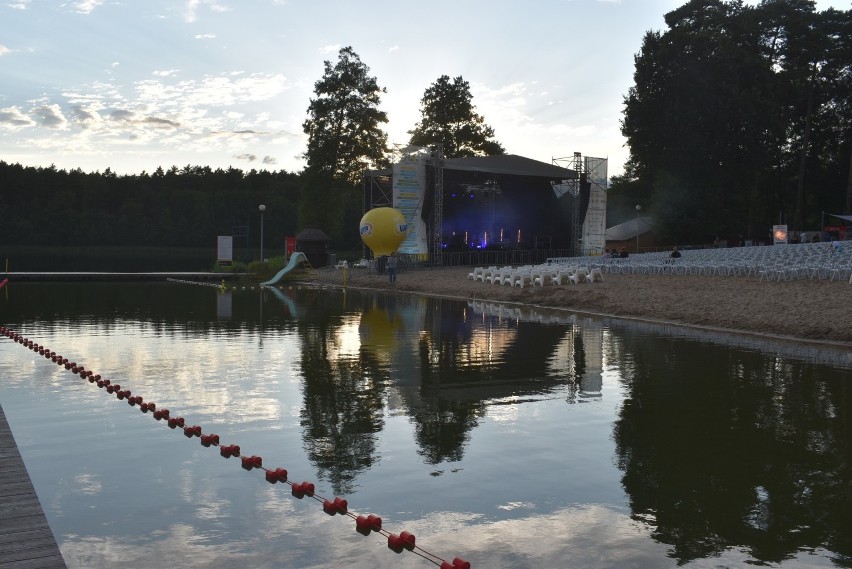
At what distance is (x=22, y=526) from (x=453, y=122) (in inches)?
2997

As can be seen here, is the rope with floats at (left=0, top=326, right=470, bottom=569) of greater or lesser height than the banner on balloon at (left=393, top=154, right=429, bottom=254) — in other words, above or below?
below

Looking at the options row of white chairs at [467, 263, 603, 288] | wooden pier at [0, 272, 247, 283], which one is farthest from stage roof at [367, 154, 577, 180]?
row of white chairs at [467, 263, 603, 288]

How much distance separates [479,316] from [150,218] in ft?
338

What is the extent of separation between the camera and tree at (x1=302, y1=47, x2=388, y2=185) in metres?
71.4

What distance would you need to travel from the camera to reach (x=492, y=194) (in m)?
53.4

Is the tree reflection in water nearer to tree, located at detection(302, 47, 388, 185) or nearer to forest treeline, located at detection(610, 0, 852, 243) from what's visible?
forest treeline, located at detection(610, 0, 852, 243)

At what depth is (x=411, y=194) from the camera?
4866 centimetres

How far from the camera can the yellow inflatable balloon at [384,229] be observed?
1827 inches

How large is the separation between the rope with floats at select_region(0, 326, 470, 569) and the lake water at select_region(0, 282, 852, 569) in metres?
0.08

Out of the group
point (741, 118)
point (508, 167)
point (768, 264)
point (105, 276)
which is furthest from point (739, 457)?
point (741, 118)

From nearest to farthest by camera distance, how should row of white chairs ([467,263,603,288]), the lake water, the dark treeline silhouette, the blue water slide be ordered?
the lake water → row of white chairs ([467,263,603,288]) → the blue water slide → the dark treeline silhouette

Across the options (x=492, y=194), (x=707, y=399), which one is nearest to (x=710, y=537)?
(x=707, y=399)

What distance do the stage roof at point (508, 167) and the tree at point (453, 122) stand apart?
2458 centimetres

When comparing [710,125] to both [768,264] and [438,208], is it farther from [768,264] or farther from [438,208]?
[768,264]
